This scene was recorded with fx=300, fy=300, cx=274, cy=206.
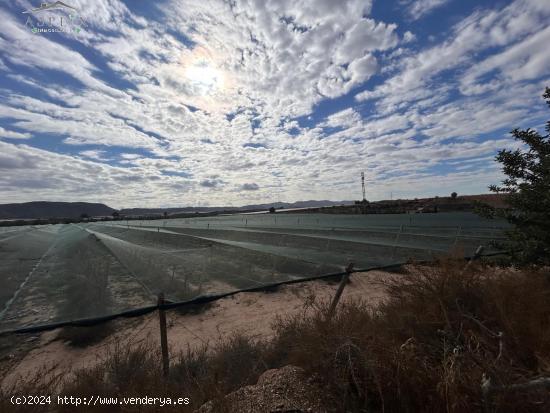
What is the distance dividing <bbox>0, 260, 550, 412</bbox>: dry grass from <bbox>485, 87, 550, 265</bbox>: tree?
64 centimetres

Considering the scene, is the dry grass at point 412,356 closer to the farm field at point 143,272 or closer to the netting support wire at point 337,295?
the netting support wire at point 337,295

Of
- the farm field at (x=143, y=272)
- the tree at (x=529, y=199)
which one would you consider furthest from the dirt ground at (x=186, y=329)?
the tree at (x=529, y=199)

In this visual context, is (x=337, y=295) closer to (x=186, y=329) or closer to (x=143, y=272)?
(x=186, y=329)

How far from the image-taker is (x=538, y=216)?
7047 millimetres

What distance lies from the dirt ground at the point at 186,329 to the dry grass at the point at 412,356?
1084mm

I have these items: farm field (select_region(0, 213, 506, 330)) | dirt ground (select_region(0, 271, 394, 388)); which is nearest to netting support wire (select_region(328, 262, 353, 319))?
dirt ground (select_region(0, 271, 394, 388))

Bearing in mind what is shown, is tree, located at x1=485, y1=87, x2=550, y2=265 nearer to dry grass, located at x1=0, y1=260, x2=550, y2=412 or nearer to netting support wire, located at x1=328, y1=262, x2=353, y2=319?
dry grass, located at x1=0, y1=260, x2=550, y2=412

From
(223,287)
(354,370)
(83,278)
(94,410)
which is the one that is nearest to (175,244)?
(83,278)

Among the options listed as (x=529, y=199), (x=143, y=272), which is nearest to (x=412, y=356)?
(x=529, y=199)

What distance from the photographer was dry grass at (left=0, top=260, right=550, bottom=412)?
3152mm

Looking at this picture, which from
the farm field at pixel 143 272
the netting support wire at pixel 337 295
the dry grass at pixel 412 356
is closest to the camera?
the dry grass at pixel 412 356

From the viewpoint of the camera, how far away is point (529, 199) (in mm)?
7176

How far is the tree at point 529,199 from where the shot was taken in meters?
6.95

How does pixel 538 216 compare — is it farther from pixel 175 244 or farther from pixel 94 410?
pixel 175 244
